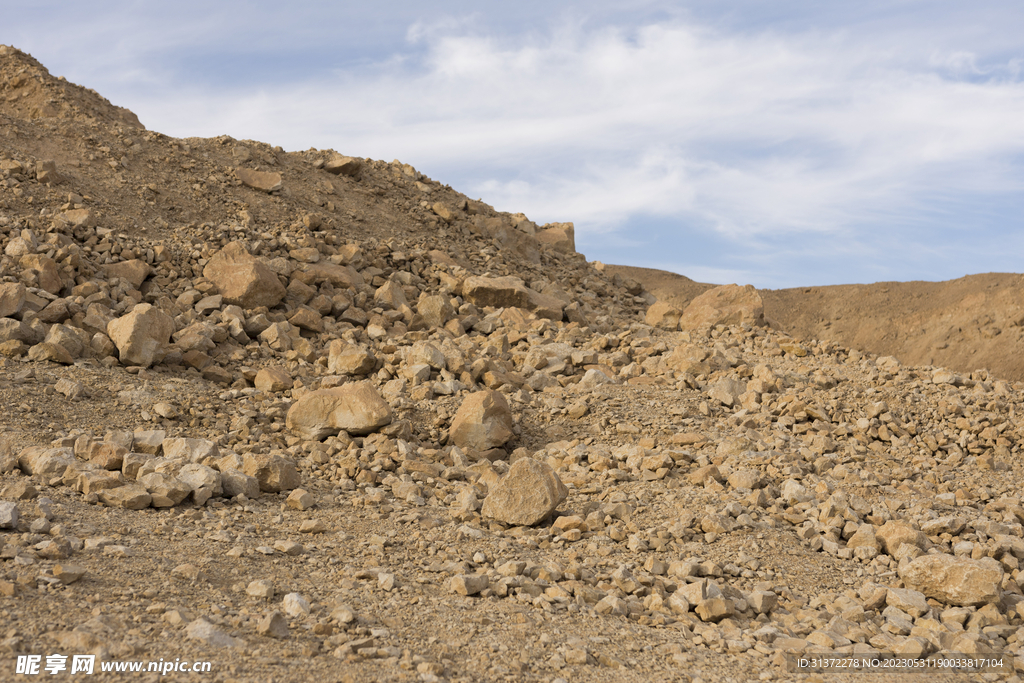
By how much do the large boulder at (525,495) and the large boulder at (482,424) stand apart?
4.36 ft

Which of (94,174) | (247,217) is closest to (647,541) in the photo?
(247,217)

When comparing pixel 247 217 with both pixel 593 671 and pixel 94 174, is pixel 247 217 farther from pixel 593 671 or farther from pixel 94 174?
pixel 593 671

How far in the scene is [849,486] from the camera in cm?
577

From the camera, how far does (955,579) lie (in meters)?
4.39

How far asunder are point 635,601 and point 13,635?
9.49 feet

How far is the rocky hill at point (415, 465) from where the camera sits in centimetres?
359

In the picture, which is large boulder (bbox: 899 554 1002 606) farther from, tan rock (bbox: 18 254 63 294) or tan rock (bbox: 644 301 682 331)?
tan rock (bbox: 18 254 63 294)

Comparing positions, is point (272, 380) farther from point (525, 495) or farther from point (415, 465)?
point (525, 495)

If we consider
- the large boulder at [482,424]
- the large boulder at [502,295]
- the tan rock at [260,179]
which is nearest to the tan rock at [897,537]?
the large boulder at [482,424]

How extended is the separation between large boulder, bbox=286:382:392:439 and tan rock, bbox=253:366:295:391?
1041 millimetres

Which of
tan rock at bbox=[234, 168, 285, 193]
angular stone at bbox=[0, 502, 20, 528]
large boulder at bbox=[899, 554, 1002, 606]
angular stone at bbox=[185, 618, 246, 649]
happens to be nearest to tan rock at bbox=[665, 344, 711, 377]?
large boulder at bbox=[899, 554, 1002, 606]

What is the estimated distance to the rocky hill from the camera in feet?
11.8

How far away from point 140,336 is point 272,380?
1345 millimetres

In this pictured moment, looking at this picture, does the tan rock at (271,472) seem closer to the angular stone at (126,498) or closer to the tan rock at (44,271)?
the angular stone at (126,498)
